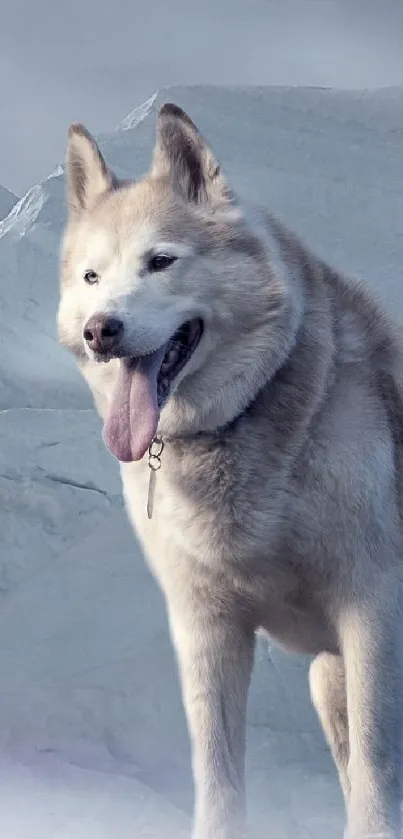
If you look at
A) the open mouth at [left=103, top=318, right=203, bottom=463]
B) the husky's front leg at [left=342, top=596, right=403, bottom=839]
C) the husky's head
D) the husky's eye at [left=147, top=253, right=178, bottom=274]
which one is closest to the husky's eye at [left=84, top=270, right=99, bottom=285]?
the husky's head

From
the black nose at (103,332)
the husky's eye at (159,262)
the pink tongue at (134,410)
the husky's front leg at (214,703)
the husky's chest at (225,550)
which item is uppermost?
the husky's eye at (159,262)

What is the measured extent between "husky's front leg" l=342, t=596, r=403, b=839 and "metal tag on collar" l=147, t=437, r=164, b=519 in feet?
1.88

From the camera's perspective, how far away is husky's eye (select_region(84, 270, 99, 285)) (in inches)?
116

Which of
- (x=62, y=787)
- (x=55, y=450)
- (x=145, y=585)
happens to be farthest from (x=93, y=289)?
(x=55, y=450)

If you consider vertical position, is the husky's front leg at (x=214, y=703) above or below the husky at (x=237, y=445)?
below

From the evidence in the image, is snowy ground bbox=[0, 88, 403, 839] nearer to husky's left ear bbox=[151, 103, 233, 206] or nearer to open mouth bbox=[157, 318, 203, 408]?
open mouth bbox=[157, 318, 203, 408]

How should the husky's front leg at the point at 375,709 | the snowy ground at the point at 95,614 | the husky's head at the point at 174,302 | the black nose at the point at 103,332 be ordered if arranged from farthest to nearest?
the snowy ground at the point at 95,614 → the husky's front leg at the point at 375,709 → the husky's head at the point at 174,302 → the black nose at the point at 103,332

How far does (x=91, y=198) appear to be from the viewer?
318 cm

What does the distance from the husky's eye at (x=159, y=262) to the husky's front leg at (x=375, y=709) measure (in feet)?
3.11

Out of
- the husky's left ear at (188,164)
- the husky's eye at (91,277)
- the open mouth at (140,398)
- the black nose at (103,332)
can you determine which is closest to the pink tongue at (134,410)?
the open mouth at (140,398)

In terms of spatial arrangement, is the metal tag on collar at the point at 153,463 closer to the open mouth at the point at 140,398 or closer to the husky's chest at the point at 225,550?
the husky's chest at the point at 225,550

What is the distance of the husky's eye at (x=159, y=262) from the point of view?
286 centimetres

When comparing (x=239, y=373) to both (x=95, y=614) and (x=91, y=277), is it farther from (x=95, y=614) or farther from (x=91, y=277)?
(x=95, y=614)

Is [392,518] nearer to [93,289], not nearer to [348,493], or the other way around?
[348,493]
